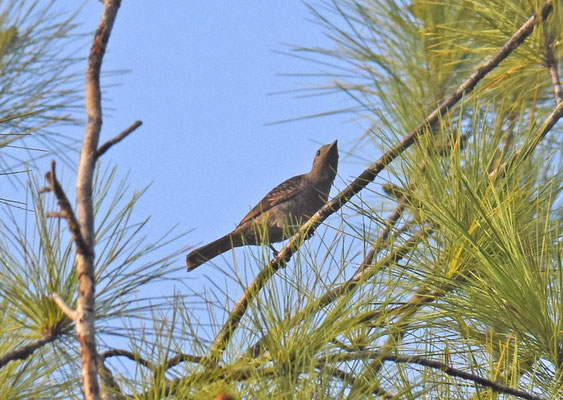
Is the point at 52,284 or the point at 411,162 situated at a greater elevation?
the point at 411,162

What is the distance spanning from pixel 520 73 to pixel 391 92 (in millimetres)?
608

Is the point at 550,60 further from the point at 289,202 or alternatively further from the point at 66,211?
the point at 289,202

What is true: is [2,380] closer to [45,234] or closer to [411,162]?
[45,234]

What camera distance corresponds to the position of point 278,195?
6.39m

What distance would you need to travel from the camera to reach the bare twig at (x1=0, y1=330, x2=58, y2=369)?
2311 mm

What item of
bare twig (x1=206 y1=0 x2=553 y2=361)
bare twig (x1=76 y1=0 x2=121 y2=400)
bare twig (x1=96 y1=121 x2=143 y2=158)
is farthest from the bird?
bare twig (x1=96 y1=121 x2=143 y2=158)

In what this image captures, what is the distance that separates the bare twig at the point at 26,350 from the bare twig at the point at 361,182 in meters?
0.50

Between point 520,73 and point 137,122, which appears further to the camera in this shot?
point 520,73

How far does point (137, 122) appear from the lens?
81.2 inches

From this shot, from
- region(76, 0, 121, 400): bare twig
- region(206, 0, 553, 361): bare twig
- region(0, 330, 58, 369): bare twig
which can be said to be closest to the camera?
region(76, 0, 121, 400): bare twig

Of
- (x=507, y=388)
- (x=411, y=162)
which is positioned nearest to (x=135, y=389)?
(x=507, y=388)

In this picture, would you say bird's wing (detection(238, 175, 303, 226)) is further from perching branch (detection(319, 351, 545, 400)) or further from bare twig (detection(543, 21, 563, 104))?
perching branch (detection(319, 351, 545, 400))

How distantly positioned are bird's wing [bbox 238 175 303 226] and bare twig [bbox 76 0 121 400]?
13.4ft

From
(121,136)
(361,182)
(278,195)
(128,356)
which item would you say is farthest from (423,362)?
(278,195)
